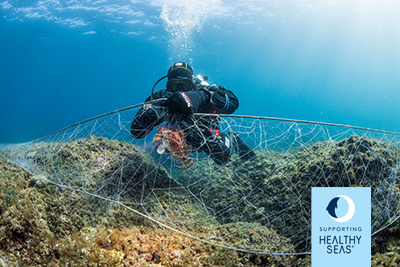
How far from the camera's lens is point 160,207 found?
257 centimetres

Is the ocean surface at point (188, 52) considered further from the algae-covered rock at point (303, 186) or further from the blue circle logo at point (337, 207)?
the blue circle logo at point (337, 207)

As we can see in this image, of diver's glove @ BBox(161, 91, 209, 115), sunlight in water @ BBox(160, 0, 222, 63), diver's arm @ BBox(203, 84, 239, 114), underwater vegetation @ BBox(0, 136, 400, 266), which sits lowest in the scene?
underwater vegetation @ BBox(0, 136, 400, 266)

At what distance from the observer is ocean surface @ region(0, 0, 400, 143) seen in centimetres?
2405

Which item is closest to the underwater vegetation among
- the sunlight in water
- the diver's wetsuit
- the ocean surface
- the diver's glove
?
the diver's wetsuit

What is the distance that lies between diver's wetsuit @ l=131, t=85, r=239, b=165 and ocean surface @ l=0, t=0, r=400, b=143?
23083 mm

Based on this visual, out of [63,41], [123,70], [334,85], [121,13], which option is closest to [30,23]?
[63,41]

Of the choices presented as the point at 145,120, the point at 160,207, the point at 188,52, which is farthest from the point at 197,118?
the point at 188,52

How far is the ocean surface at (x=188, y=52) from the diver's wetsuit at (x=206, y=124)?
23.1m

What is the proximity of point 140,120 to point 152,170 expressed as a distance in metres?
0.97

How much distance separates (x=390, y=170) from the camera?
8.16 feet

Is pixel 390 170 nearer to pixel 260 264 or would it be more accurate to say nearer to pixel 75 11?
pixel 260 264

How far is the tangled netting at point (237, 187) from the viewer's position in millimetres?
2230

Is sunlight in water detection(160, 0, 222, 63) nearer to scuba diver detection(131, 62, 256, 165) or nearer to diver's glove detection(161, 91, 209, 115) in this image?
scuba diver detection(131, 62, 256, 165)

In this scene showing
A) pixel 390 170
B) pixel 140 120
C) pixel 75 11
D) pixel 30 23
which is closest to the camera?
pixel 390 170
